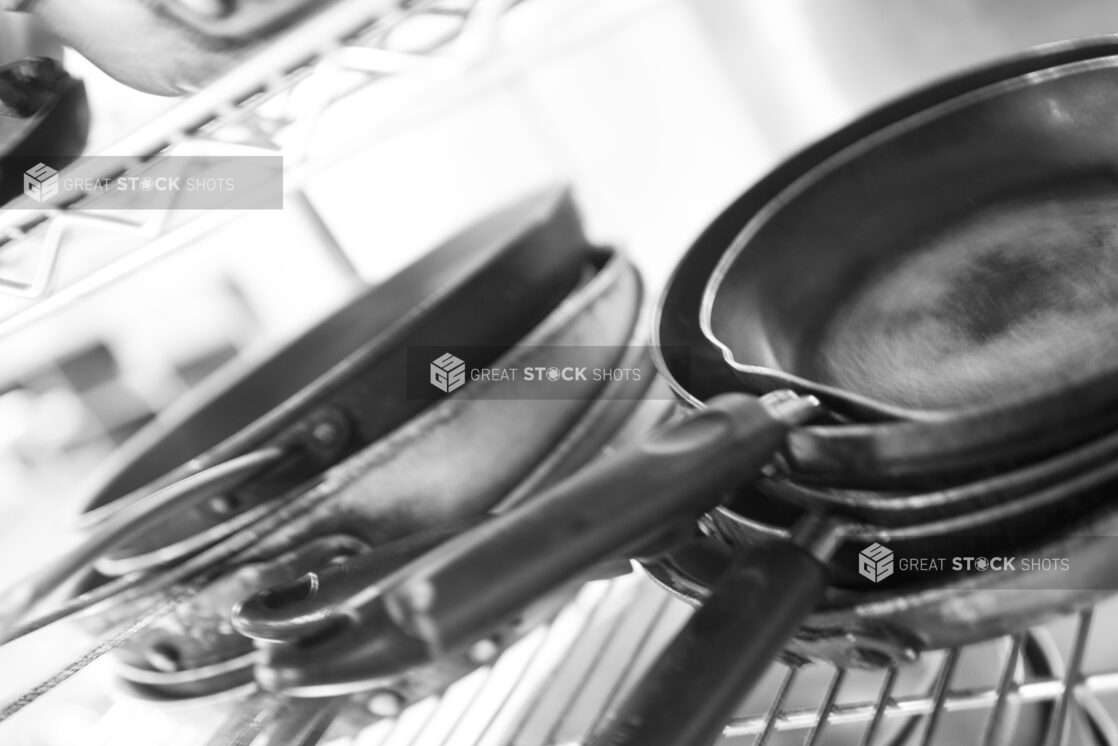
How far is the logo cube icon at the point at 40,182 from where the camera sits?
1.65 feet

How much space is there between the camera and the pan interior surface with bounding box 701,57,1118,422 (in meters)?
0.42

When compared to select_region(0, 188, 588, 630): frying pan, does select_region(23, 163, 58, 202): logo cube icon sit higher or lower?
higher

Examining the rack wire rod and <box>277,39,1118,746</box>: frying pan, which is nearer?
<box>277,39,1118,746</box>: frying pan

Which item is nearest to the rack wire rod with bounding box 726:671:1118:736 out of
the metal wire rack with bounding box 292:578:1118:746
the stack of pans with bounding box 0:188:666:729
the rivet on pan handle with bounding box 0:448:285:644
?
the metal wire rack with bounding box 292:578:1118:746

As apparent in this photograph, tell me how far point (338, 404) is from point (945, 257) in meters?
0.31

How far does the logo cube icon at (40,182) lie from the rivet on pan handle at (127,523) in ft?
0.58

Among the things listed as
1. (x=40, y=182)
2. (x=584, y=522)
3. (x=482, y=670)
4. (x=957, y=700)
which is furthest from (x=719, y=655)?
(x=40, y=182)

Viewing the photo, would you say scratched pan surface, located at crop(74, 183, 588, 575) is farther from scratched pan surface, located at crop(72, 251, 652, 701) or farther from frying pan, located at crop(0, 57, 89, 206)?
frying pan, located at crop(0, 57, 89, 206)

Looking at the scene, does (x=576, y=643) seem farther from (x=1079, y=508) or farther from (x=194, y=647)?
(x=1079, y=508)

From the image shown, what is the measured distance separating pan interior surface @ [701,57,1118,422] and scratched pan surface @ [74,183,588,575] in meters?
0.10

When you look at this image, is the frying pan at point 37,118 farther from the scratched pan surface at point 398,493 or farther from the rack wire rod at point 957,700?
the rack wire rod at point 957,700

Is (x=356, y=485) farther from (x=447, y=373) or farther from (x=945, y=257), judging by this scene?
(x=945, y=257)

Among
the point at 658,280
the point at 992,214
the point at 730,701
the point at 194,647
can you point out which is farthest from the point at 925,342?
the point at 658,280

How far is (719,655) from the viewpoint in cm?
29
